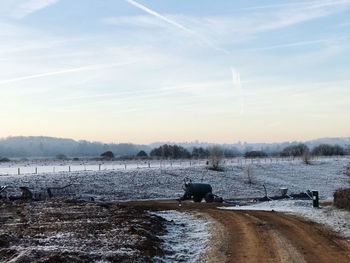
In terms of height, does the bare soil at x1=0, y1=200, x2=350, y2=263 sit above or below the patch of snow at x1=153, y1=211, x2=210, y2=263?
above

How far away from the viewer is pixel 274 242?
18359mm

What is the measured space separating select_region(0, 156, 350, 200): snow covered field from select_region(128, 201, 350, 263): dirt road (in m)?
33.1

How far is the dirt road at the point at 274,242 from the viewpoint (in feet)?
51.3

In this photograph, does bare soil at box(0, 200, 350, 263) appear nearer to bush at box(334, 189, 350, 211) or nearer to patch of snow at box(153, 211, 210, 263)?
patch of snow at box(153, 211, 210, 263)

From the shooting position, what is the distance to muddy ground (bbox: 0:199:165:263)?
48.7 ft

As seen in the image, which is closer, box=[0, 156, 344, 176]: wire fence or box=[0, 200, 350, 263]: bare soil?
box=[0, 200, 350, 263]: bare soil

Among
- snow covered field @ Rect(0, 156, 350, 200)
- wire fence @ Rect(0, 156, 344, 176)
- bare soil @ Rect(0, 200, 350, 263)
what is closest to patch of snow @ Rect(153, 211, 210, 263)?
bare soil @ Rect(0, 200, 350, 263)

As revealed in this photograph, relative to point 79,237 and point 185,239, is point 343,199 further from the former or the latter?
point 79,237

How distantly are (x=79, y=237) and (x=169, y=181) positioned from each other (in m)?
51.0

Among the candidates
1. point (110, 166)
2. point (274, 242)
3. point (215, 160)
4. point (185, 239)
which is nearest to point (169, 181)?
point (215, 160)

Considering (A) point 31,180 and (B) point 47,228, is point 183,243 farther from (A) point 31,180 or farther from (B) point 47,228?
(A) point 31,180

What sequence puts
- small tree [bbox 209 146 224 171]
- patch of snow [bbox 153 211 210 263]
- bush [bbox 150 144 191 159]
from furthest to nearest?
bush [bbox 150 144 191 159], small tree [bbox 209 146 224 171], patch of snow [bbox 153 211 210 263]

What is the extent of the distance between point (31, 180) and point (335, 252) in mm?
50432

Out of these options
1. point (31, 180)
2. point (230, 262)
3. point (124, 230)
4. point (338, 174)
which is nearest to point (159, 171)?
point (31, 180)
